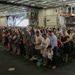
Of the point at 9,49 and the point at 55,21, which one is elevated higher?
the point at 55,21

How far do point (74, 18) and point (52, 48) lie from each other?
452 inches

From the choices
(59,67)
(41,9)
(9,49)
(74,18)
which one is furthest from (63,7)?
(59,67)

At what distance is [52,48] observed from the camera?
553cm

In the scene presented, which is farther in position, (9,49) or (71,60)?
(9,49)

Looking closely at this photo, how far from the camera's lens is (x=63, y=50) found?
605cm

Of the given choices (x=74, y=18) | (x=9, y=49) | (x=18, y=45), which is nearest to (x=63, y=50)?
(x=18, y=45)

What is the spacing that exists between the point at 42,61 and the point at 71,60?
1.54 m

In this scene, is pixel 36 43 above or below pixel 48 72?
above

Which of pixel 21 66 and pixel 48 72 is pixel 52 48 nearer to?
pixel 48 72

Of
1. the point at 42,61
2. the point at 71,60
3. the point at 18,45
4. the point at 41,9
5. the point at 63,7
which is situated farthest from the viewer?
the point at 41,9

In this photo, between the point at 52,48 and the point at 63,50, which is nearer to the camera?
the point at 52,48

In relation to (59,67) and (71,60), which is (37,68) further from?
(71,60)

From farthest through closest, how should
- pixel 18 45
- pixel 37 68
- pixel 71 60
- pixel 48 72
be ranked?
pixel 18 45 → pixel 71 60 → pixel 37 68 → pixel 48 72

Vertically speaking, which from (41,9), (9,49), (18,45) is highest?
(41,9)
